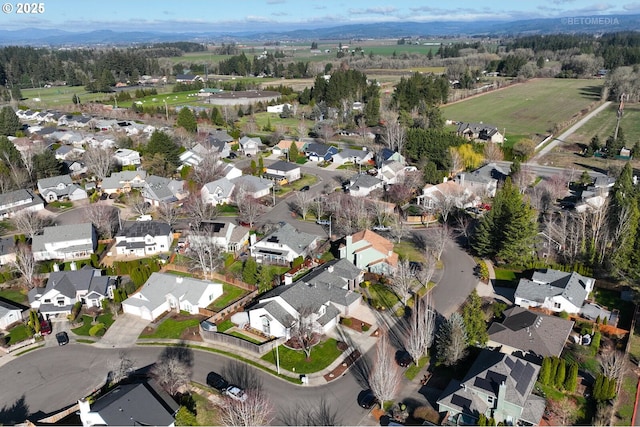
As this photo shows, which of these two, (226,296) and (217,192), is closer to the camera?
(226,296)

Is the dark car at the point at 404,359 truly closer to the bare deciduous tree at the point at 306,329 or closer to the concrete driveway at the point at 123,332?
the bare deciduous tree at the point at 306,329

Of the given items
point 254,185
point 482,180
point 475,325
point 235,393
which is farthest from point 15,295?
point 482,180

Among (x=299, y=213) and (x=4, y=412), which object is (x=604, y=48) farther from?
(x=4, y=412)

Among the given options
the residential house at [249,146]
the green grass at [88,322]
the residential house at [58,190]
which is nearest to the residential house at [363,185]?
the residential house at [249,146]

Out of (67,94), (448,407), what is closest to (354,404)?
(448,407)

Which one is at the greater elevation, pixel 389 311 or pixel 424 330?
pixel 424 330

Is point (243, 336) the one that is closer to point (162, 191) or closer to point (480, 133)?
point (162, 191)
